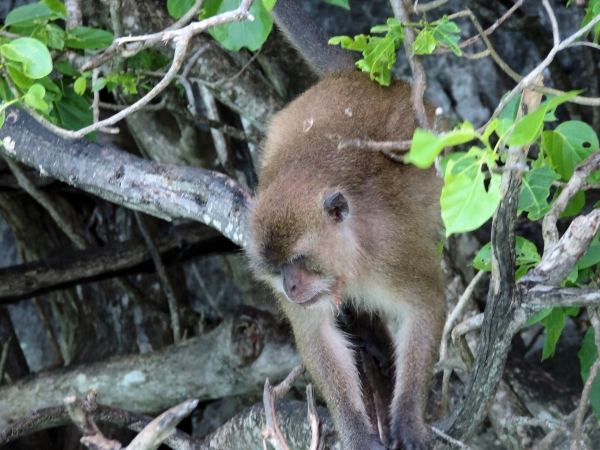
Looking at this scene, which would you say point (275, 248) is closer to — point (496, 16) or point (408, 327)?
point (408, 327)

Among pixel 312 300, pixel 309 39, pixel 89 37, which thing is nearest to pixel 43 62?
pixel 89 37

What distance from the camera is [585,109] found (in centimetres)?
477

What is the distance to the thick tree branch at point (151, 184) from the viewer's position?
2.64 meters

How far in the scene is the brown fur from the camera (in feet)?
8.26

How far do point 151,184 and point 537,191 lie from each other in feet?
4.64

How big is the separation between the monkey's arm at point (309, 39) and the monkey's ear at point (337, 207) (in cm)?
108

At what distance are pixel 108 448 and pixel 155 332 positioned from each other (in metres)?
3.63

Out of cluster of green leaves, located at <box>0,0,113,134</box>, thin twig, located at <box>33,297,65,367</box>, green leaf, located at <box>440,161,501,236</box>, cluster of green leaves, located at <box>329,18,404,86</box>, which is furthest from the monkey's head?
thin twig, located at <box>33,297,65,367</box>

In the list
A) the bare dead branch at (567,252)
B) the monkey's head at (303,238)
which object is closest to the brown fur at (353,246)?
the monkey's head at (303,238)

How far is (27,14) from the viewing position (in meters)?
2.58

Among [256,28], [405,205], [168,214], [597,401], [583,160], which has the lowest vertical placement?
[597,401]

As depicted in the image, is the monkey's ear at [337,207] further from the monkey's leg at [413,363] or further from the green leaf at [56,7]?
the green leaf at [56,7]

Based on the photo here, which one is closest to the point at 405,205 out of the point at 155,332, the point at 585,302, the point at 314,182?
the point at 314,182

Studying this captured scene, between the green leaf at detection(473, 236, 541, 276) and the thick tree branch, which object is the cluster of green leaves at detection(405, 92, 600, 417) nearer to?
the green leaf at detection(473, 236, 541, 276)
